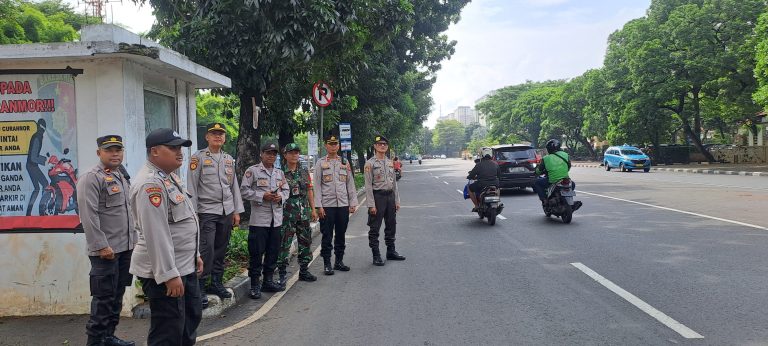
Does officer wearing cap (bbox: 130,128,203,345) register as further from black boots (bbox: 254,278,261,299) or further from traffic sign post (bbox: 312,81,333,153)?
traffic sign post (bbox: 312,81,333,153)

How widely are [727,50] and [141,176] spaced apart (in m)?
36.8

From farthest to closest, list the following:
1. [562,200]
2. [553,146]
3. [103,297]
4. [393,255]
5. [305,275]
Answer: [553,146] < [562,200] < [393,255] < [305,275] < [103,297]

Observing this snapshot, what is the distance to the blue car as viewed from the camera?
105 ft

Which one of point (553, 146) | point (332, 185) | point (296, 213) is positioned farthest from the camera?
point (553, 146)

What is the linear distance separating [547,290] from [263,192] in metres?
→ 3.23

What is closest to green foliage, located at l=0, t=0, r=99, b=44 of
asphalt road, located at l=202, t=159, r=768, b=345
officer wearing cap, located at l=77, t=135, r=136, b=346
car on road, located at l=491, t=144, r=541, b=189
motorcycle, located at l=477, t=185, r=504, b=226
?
car on road, located at l=491, t=144, r=541, b=189

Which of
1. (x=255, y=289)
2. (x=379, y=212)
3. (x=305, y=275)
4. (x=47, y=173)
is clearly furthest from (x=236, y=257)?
(x=47, y=173)

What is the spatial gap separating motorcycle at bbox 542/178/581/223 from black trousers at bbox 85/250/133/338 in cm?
828

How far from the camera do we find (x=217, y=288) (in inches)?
221


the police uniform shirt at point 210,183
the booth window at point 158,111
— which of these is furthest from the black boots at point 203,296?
the booth window at point 158,111

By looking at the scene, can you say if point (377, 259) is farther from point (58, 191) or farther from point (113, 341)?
point (58, 191)

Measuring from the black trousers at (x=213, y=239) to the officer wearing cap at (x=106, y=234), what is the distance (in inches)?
27.5

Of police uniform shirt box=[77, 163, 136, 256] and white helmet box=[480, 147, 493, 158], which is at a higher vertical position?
white helmet box=[480, 147, 493, 158]

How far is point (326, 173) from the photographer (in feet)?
23.2
